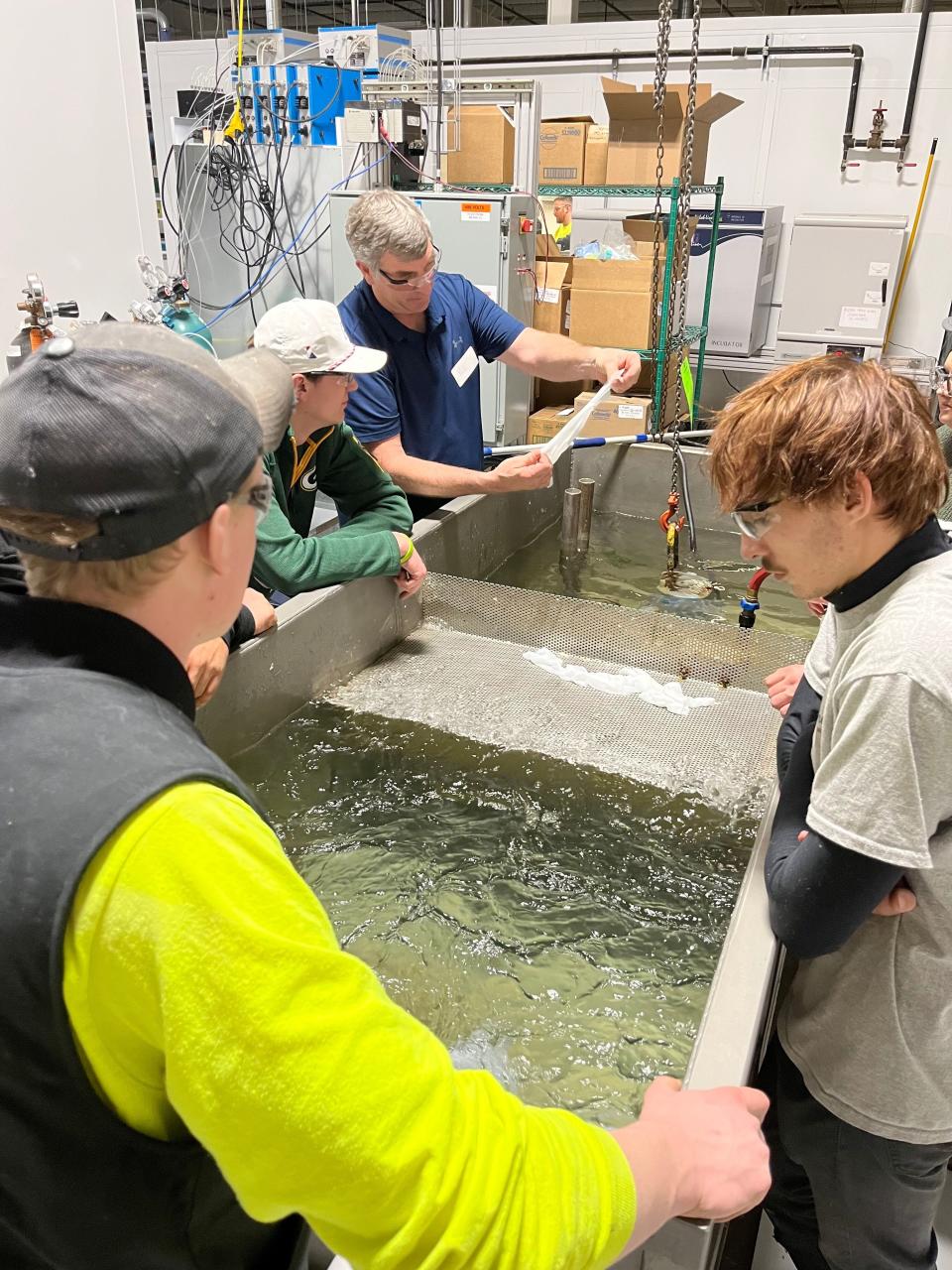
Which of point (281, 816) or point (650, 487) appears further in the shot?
point (650, 487)

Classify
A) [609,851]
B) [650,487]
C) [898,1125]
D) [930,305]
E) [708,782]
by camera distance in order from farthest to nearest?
[930,305] < [650,487] < [708,782] < [609,851] < [898,1125]

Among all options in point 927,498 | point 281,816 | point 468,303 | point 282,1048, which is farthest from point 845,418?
point 468,303

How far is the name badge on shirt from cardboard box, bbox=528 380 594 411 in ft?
4.74

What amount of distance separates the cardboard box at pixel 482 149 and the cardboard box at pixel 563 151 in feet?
1.04

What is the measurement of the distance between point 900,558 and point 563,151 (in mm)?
3612

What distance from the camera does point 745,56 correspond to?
15.3 ft

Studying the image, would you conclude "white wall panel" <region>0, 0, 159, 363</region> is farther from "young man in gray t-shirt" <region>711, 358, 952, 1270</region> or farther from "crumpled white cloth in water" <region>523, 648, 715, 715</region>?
"young man in gray t-shirt" <region>711, 358, 952, 1270</region>

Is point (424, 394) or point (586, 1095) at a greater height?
point (424, 394)

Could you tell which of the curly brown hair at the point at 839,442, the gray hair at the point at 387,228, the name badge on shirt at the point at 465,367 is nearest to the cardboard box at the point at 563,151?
the name badge on shirt at the point at 465,367

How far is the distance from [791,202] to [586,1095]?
198 inches

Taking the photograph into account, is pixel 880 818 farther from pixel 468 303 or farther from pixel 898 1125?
pixel 468 303

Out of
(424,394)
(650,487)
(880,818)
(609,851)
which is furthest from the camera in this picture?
(650,487)

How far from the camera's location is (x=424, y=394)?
8.11 feet

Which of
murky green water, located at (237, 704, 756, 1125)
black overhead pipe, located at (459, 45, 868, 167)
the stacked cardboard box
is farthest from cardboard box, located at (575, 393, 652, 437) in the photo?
black overhead pipe, located at (459, 45, 868, 167)
